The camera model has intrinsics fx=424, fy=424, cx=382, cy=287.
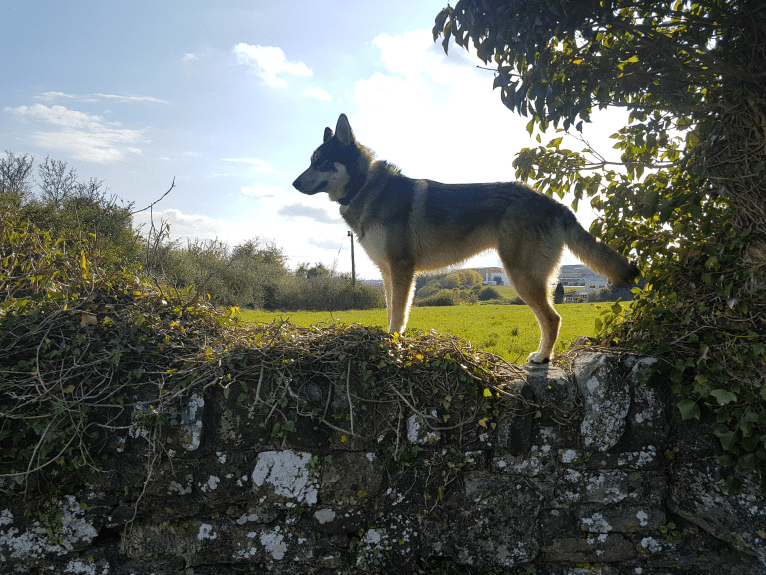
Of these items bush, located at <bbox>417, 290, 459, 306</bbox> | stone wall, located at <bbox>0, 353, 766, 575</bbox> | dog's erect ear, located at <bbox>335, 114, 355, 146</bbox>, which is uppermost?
dog's erect ear, located at <bbox>335, 114, 355, 146</bbox>

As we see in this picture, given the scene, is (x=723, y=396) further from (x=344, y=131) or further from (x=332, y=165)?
(x=344, y=131)

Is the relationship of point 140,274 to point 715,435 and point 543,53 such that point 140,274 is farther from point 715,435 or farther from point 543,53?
point 715,435

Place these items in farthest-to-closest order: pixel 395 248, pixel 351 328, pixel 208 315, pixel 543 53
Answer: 1. pixel 395 248
2. pixel 208 315
3. pixel 351 328
4. pixel 543 53

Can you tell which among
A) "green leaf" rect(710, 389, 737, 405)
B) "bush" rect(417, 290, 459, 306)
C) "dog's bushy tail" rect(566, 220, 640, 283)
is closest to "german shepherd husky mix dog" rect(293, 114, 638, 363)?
"dog's bushy tail" rect(566, 220, 640, 283)

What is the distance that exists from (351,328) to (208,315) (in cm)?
141

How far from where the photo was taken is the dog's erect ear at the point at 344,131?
471 cm

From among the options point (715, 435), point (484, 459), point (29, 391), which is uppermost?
point (29, 391)

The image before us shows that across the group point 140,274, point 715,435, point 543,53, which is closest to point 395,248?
point 543,53

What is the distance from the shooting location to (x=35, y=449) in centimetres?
269

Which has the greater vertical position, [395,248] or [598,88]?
[598,88]

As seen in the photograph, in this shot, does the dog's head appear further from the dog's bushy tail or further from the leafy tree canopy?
the dog's bushy tail

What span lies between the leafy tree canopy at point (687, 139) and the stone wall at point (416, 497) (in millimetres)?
416

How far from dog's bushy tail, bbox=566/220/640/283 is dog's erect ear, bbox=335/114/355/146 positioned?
2510mm

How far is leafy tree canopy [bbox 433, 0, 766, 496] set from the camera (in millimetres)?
2938
